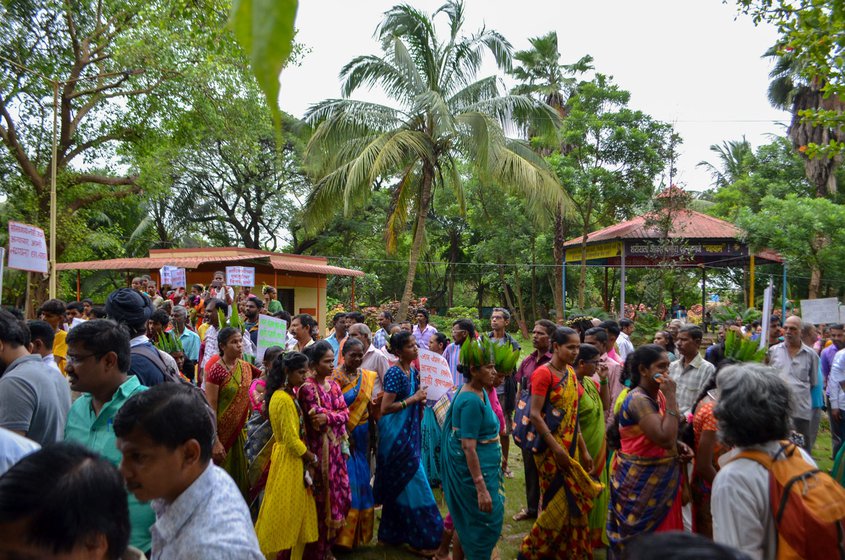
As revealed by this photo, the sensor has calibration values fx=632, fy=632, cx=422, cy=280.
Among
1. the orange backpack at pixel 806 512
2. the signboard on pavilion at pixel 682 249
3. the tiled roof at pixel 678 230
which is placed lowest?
the orange backpack at pixel 806 512

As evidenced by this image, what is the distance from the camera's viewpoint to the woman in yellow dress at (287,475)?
418cm

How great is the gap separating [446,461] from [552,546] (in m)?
1.02

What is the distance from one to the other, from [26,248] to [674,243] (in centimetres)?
1603

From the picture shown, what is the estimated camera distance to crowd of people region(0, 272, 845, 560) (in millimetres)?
1753

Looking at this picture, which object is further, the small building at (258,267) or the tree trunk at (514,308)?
the tree trunk at (514,308)

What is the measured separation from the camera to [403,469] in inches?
205

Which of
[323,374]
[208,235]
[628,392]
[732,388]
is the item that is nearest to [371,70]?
[323,374]

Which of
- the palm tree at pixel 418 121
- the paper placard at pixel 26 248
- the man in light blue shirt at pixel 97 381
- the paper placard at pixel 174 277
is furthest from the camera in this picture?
the palm tree at pixel 418 121

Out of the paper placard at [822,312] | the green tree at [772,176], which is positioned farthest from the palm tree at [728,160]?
the paper placard at [822,312]

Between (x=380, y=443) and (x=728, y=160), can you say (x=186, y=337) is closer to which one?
(x=380, y=443)

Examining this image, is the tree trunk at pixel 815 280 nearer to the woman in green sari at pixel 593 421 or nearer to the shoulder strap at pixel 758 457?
the woman in green sari at pixel 593 421

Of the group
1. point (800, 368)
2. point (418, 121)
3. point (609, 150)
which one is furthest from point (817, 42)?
point (609, 150)

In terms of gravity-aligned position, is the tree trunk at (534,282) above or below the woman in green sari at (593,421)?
above

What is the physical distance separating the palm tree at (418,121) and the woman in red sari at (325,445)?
8.92 m
